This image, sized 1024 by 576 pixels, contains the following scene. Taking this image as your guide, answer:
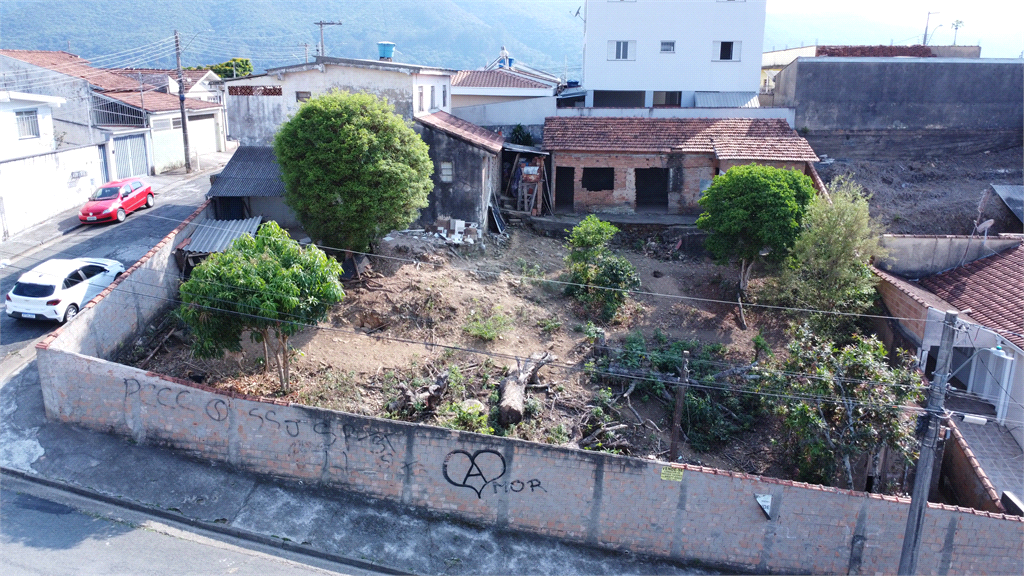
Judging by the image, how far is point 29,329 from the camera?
1681cm

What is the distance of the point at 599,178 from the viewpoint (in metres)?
29.5

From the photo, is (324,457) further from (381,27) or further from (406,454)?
(381,27)

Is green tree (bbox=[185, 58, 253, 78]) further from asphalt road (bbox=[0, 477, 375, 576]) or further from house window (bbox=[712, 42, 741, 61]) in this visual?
asphalt road (bbox=[0, 477, 375, 576])

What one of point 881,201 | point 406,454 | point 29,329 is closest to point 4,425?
point 29,329

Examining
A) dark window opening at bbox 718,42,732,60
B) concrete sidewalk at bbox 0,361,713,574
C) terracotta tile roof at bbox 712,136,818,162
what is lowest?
concrete sidewalk at bbox 0,361,713,574

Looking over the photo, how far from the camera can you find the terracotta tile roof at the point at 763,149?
27625 mm

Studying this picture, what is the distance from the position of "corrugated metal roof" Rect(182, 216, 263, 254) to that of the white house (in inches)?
338

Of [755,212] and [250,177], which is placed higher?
[250,177]

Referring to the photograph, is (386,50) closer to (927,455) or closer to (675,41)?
→ (675,41)

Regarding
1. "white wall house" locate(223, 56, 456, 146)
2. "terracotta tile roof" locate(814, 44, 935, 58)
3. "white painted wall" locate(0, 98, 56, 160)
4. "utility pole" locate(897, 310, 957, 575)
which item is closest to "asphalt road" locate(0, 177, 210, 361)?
"white wall house" locate(223, 56, 456, 146)

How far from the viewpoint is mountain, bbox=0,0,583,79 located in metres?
114

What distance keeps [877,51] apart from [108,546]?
3952 cm

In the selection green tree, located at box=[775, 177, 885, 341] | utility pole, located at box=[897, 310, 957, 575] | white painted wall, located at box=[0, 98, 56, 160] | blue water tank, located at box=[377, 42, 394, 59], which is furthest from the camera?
blue water tank, located at box=[377, 42, 394, 59]

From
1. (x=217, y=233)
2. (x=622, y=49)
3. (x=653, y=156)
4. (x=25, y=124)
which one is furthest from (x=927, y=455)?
(x=25, y=124)
